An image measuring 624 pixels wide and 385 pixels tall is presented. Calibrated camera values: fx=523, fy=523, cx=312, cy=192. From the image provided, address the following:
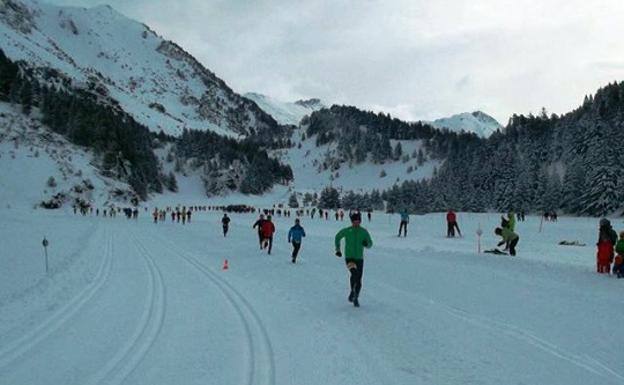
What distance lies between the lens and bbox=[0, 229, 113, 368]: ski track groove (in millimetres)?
7313

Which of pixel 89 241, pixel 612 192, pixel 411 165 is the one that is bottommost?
pixel 89 241

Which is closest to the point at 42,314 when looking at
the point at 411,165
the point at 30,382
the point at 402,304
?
the point at 30,382

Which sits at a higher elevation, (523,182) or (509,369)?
(523,182)

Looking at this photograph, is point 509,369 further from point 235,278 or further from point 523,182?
point 523,182

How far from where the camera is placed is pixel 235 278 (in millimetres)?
14992

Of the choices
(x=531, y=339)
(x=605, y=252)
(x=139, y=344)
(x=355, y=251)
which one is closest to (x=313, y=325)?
(x=355, y=251)

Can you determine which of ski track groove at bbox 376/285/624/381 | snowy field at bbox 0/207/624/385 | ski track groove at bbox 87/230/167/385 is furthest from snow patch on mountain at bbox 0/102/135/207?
ski track groove at bbox 376/285/624/381

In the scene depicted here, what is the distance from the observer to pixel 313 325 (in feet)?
29.3

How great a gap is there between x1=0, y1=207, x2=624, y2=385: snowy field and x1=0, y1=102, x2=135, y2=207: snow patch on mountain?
7056 centimetres

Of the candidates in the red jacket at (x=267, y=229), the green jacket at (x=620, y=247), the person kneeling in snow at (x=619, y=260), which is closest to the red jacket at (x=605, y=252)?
the person kneeling in snow at (x=619, y=260)

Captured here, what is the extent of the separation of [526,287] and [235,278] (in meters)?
7.72

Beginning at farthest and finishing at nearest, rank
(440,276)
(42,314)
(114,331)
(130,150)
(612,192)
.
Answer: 1. (130,150)
2. (612,192)
3. (440,276)
4. (42,314)
5. (114,331)

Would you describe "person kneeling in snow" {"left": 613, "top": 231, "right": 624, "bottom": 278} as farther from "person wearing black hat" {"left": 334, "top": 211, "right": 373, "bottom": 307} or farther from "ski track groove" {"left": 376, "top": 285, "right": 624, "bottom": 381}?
"person wearing black hat" {"left": 334, "top": 211, "right": 373, "bottom": 307}

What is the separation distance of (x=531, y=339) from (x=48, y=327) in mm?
7835
